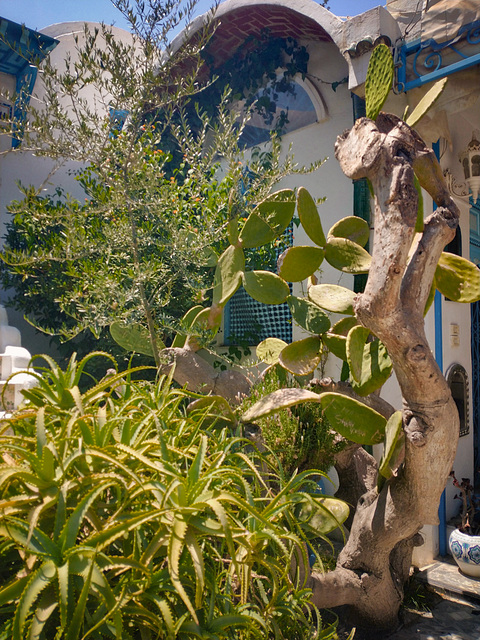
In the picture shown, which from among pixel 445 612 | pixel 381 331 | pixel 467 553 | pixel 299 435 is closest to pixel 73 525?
pixel 381 331

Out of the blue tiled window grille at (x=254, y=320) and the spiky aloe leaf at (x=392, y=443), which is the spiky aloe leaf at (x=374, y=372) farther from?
the blue tiled window grille at (x=254, y=320)

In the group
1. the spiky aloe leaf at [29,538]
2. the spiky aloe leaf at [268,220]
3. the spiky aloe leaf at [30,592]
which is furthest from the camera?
the spiky aloe leaf at [268,220]

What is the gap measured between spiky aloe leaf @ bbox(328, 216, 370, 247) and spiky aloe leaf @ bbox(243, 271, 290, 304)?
479 mm

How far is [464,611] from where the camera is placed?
9.61 feet

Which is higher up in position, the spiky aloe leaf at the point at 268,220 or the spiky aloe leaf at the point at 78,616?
the spiky aloe leaf at the point at 268,220

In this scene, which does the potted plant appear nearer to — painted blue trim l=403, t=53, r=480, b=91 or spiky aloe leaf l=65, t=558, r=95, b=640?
painted blue trim l=403, t=53, r=480, b=91

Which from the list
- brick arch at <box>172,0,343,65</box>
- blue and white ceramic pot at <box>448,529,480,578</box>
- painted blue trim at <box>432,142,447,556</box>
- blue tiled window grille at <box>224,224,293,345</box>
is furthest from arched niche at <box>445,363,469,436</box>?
brick arch at <box>172,0,343,65</box>

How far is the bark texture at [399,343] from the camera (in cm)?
191

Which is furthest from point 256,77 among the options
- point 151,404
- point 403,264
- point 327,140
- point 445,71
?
point 151,404

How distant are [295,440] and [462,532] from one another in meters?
1.77

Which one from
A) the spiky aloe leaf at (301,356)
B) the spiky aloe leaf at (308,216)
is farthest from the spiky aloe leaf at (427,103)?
the spiky aloe leaf at (301,356)

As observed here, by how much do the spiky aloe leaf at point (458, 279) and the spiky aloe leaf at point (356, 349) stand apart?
0.52 m

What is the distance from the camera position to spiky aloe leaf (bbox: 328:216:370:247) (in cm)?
301

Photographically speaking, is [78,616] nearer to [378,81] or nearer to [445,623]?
[378,81]
